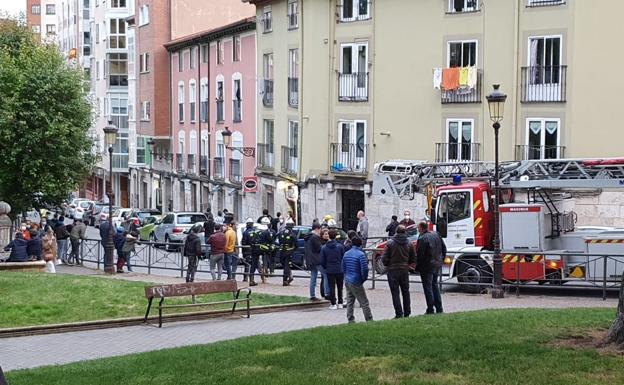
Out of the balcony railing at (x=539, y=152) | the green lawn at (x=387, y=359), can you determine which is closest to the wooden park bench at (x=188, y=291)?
the green lawn at (x=387, y=359)

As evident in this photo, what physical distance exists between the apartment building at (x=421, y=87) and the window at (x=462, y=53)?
1.4 inches

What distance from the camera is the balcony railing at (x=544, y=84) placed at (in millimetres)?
32344

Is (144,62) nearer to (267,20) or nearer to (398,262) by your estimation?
(267,20)

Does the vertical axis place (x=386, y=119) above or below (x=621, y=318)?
above

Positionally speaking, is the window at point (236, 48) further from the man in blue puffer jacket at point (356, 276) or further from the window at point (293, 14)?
the man in blue puffer jacket at point (356, 276)

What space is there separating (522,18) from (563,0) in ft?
4.91

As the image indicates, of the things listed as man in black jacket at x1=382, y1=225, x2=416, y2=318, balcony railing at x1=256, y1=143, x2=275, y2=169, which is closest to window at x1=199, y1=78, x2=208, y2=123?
balcony railing at x1=256, y1=143, x2=275, y2=169

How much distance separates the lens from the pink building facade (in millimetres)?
49000

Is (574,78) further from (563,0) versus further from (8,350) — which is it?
(8,350)

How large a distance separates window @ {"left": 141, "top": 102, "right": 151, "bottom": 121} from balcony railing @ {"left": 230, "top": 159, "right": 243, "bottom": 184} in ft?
49.8

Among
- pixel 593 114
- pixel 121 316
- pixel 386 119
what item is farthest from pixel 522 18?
pixel 121 316

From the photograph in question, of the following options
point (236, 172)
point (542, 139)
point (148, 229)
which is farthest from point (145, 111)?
point (542, 139)

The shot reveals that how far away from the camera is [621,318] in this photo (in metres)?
10.9

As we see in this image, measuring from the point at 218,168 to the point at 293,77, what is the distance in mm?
13053
